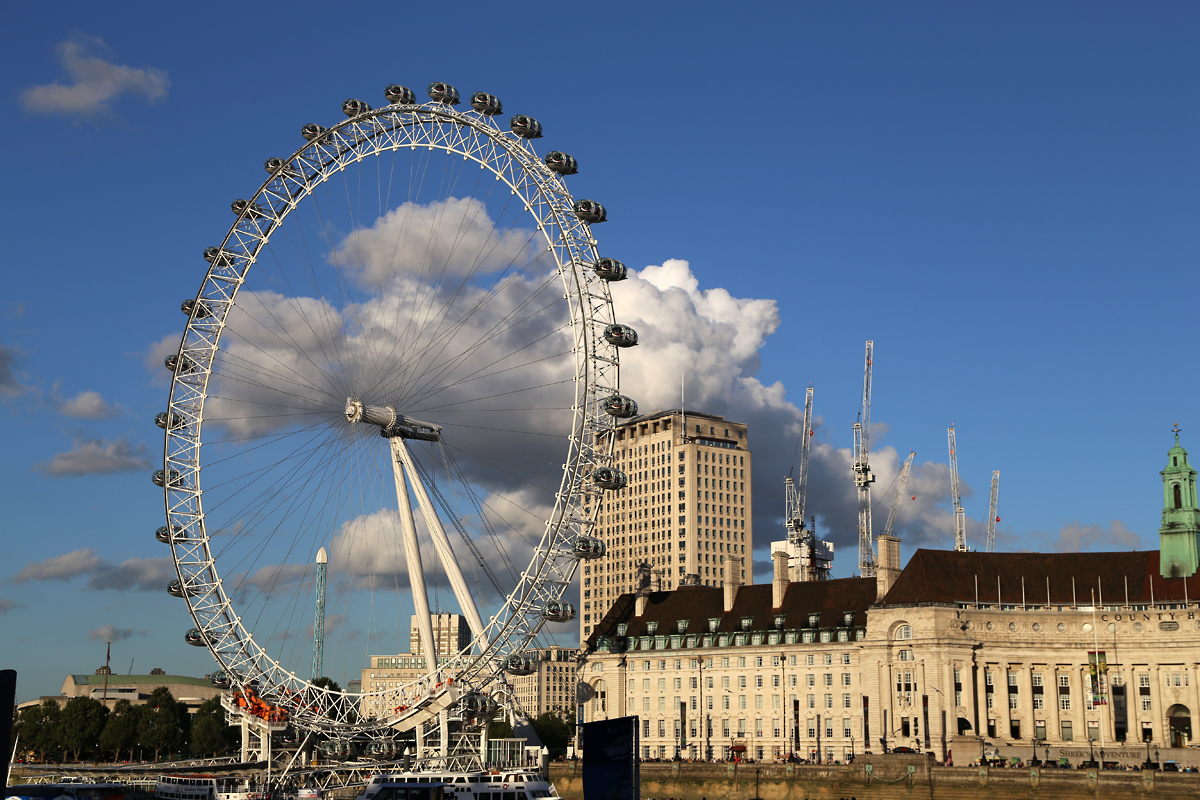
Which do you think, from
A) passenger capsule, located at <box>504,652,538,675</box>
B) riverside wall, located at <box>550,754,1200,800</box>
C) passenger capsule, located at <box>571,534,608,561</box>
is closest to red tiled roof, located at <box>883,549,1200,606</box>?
riverside wall, located at <box>550,754,1200,800</box>

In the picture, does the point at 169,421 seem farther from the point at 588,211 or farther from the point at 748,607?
A: the point at 748,607

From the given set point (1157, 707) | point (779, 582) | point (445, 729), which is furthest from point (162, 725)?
point (1157, 707)

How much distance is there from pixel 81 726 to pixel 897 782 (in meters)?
115

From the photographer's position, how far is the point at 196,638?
9825 cm

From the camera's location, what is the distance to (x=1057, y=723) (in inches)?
4631

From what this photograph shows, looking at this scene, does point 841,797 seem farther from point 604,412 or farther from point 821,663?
point 604,412

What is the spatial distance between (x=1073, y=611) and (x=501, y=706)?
195ft

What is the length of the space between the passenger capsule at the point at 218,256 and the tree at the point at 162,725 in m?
90.6

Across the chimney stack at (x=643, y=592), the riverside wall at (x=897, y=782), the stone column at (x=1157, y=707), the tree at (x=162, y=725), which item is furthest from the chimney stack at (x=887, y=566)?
the tree at (x=162, y=725)

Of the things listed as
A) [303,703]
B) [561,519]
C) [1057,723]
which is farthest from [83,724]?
[1057,723]

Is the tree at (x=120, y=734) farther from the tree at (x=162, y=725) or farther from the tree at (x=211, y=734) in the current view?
the tree at (x=211, y=734)

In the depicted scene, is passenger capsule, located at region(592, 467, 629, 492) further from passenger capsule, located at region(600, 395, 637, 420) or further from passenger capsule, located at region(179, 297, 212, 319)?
passenger capsule, located at region(179, 297, 212, 319)

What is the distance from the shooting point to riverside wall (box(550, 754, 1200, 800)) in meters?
86.6

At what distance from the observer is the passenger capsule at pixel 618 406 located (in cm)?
8325
